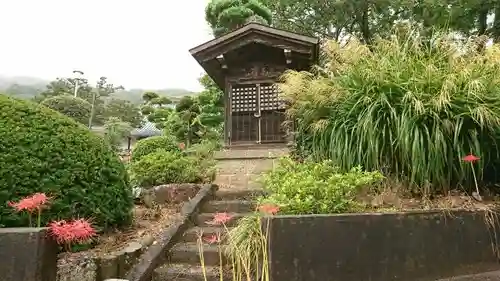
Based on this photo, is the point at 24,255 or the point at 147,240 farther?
the point at 147,240

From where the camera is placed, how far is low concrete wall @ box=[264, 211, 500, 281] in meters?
3.19

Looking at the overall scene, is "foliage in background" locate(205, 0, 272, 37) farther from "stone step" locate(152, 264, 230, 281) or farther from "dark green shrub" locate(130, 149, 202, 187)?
"stone step" locate(152, 264, 230, 281)

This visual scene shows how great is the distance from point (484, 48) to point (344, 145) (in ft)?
7.88

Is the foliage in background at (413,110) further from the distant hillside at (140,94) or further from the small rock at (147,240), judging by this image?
the distant hillside at (140,94)

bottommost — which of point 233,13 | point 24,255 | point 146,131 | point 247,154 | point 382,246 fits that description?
point 382,246

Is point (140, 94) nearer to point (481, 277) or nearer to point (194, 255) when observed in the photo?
point (194, 255)

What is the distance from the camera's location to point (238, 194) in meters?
5.61

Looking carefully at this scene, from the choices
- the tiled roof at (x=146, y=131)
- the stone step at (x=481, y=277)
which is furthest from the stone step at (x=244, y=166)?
the tiled roof at (x=146, y=131)

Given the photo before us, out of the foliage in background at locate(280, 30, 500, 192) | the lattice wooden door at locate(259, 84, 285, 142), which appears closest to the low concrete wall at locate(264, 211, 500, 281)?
the foliage in background at locate(280, 30, 500, 192)

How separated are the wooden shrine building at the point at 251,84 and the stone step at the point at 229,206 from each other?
173 inches

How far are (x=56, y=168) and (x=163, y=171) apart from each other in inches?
101

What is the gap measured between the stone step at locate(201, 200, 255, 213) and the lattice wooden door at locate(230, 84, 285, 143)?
4.42m

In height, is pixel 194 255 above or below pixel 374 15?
below

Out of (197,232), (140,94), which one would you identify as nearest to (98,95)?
(140,94)
